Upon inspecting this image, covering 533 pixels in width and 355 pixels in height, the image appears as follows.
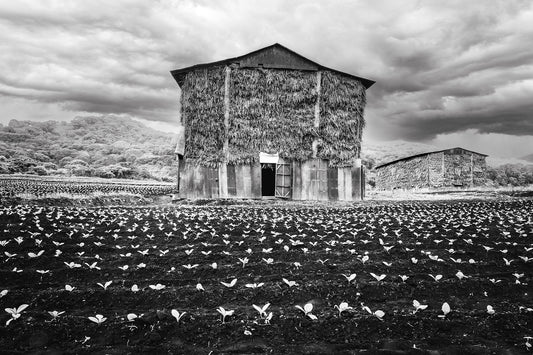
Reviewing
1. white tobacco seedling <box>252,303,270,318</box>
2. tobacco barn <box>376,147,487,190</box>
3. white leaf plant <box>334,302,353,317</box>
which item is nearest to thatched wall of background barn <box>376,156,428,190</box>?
tobacco barn <box>376,147,487,190</box>

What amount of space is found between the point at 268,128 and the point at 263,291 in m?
15.0

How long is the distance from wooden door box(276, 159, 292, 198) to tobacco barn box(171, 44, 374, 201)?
6 cm

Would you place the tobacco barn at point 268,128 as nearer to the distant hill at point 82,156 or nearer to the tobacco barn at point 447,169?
the distant hill at point 82,156

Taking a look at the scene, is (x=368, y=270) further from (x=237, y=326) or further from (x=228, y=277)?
(x=237, y=326)

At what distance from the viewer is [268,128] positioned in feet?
61.8

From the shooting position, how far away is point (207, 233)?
8.34 meters

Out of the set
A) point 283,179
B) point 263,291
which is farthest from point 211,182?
point 263,291

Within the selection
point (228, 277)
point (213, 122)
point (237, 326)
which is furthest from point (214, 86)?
point (237, 326)

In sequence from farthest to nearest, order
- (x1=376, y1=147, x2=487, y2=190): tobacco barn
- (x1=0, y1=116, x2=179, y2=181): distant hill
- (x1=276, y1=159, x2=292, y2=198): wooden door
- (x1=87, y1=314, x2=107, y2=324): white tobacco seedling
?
(x1=0, y1=116, x2=179, y2=181): distant hill → (x1=376, y1=147, x2=487, y2=190): tobacco barn → (x1=276, y1=159, x2=292, y2=198): wooden door → (x1=87, y1=314, x2=107, y2=324): white tobacco seedling

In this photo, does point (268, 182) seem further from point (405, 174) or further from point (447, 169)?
point (405, 174)

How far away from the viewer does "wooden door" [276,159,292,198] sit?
63.0 ft

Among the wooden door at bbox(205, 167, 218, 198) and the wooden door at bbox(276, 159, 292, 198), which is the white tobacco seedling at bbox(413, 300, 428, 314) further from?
the wooden door at bbox(276, 159, 292, 198)

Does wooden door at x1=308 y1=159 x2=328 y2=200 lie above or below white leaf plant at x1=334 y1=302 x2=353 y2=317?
above

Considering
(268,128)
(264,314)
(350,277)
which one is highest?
(268,128)
